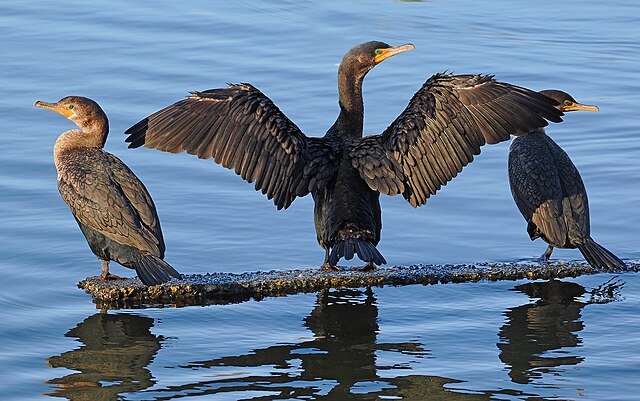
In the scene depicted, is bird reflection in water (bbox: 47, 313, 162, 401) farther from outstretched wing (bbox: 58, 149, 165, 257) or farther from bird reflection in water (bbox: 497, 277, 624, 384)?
bird reflection in water (bbox: 497, 277, 624, 384)

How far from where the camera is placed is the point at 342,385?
264 inches

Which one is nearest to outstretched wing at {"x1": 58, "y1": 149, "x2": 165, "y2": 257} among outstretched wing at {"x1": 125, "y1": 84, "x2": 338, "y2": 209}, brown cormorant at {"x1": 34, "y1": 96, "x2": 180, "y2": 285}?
brown cormorant at {"x1": 34, "y1": 96, "x2": 180, "y2": 285}

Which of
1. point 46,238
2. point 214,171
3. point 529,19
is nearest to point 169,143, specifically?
point 46,238

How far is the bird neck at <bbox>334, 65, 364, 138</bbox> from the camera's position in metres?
9.07

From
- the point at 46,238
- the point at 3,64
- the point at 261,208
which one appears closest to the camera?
the point at 46,238

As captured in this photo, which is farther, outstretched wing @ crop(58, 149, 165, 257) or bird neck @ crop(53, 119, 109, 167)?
bird neck @ crop(53, 119, 109, 167)

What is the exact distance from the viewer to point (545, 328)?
7.65 metres

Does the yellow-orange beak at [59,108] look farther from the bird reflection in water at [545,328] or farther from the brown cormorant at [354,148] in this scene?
the bird reflection in water at [545,328]

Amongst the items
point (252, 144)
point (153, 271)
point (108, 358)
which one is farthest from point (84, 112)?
point (108, 358)

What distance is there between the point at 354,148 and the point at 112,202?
5.54ft

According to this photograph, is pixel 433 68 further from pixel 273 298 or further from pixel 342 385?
pixel 342 385

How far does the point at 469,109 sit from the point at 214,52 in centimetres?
519

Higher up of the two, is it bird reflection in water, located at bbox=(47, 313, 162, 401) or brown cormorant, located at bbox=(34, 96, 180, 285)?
brown cormorant, located at bbox=(34, 96, 180, 285)

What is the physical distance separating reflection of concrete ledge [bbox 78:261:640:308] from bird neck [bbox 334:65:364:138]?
3.52 ft
